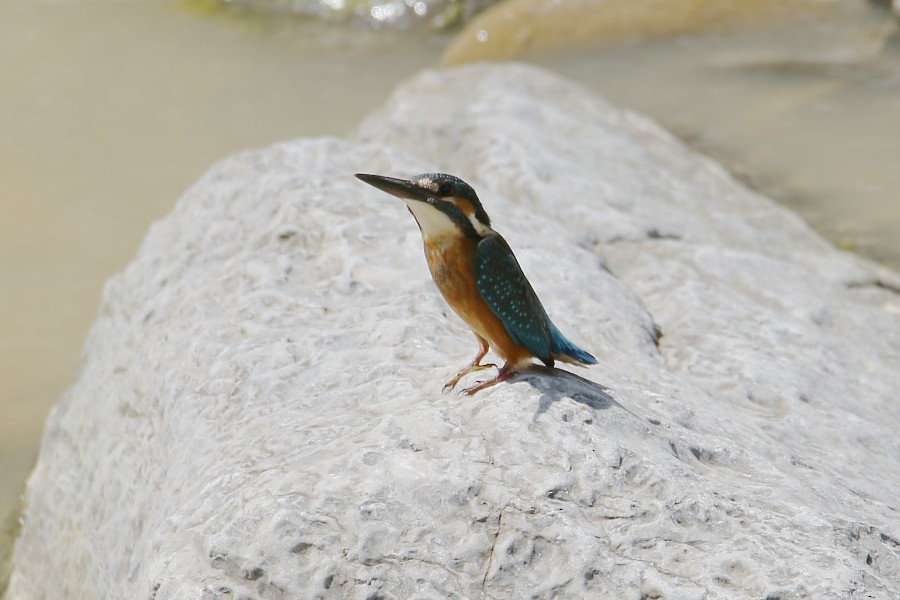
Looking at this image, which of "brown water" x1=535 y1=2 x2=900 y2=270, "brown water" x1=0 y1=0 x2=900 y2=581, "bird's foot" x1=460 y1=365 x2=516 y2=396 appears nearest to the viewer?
"bird's foot" x1=460 y1=365 x2=516 y2=396

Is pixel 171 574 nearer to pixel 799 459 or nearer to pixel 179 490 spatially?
pixel 179 490

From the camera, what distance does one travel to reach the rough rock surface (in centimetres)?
267

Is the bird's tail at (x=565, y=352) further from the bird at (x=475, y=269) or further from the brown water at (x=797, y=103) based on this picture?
the brown water at (x=797, y=103)

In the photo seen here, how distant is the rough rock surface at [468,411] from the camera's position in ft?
8.77

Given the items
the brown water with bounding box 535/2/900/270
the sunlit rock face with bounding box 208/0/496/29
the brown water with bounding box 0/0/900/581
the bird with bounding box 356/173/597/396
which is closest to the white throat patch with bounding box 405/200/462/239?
the bird with bounding box 356/173/597/396

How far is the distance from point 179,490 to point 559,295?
1.65 m

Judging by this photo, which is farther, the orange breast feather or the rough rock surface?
the orange breast feather

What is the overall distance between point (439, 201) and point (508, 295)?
34cm

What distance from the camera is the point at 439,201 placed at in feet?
9.78

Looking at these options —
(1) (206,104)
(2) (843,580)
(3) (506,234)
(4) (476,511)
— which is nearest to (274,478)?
(4) (476,511)

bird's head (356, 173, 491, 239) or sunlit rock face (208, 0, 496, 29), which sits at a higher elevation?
bird's head (356, 173, 491, 239)

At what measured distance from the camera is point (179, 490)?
315 centimetres

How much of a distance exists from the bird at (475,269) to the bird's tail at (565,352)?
0.05m

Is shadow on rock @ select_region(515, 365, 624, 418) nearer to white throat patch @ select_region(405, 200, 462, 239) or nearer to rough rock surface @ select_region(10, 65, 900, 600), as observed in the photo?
rough rock surface @ select_region(10, 65, 900, 600)
